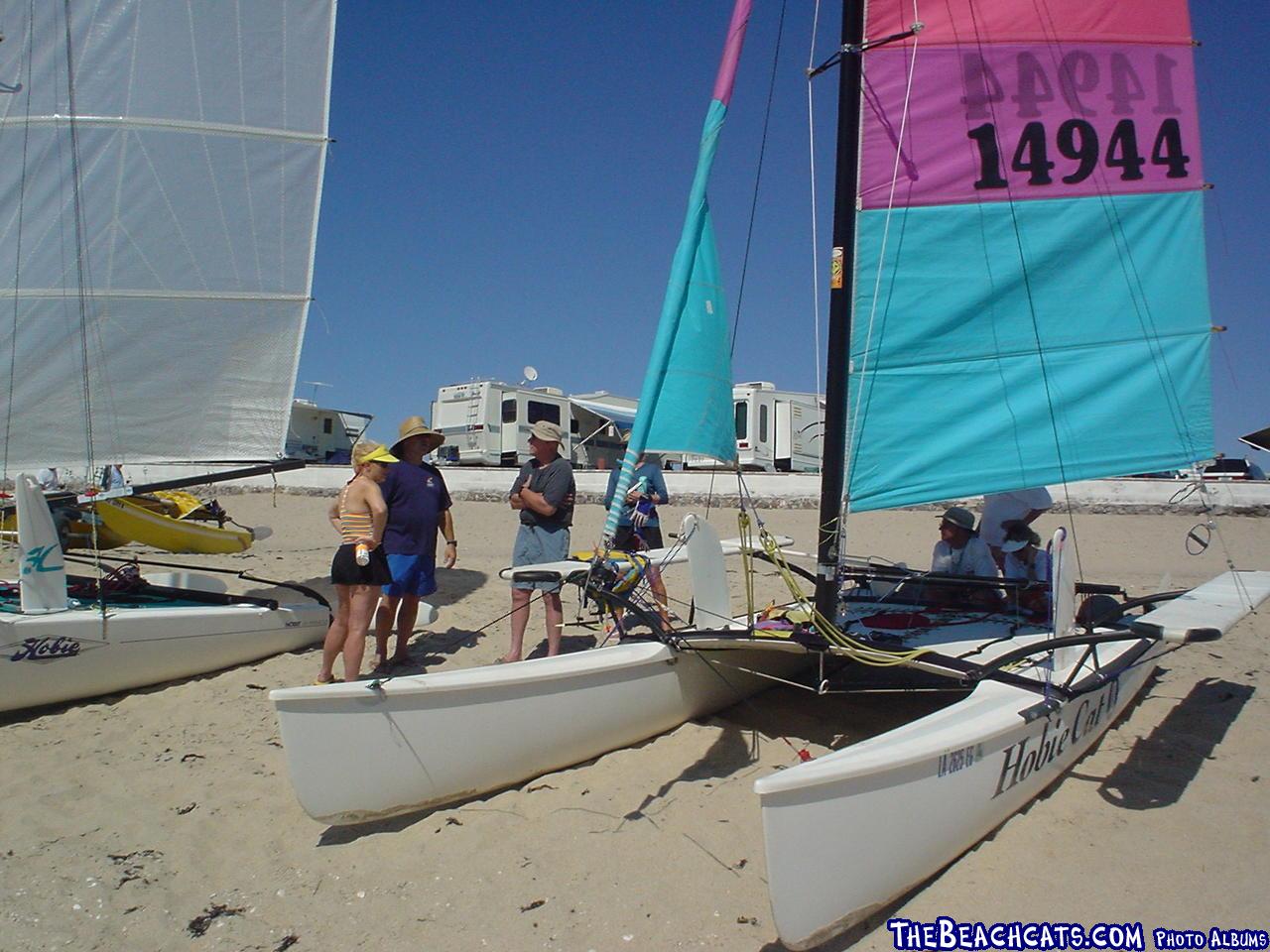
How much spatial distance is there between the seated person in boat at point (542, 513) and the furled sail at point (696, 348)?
5.21 ft

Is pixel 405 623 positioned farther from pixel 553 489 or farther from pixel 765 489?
pixel 765 489

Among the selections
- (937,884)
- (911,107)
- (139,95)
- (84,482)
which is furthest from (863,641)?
(139,95)

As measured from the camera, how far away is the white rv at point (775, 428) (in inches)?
731

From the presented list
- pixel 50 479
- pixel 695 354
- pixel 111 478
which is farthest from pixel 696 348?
pixel 50 479

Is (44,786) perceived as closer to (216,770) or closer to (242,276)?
(216,770)

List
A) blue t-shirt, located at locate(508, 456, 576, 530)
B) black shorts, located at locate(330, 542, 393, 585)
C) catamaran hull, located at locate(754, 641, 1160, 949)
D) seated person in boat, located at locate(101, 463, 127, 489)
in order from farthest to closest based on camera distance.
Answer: seated person in boat, located at locate(101, 463, 127, 489)
blue t-shirt, located at locate(508, 456, 576, 530)
black shorts, located at locate(330, 542, 393, 585)
catamaran hull, located at locate(754, 641, 1160, 949)

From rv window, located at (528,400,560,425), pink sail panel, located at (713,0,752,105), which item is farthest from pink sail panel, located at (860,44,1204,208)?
rv window, located at (528,400,560,425)

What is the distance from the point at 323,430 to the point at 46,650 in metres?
21.3

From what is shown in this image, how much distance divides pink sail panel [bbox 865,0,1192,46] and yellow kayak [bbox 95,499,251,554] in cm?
854

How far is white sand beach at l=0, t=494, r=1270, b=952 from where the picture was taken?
2945 mm

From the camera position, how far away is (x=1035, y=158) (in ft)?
15.2

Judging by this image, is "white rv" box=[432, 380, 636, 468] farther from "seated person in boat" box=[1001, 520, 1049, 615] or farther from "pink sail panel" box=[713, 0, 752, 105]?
"pink sail panel" box=[713, 0, 752, 105]

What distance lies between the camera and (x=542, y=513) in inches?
216

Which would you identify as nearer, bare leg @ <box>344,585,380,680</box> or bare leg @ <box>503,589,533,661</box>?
bare leg @ <box>344,585,380,680</box>
